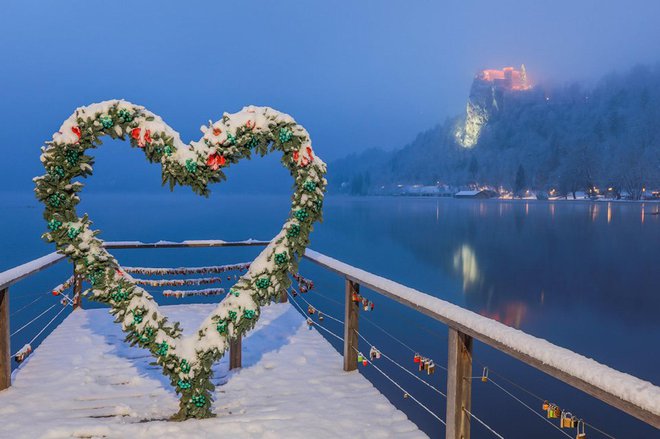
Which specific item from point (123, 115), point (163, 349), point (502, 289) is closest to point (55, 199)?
point (123, 115)

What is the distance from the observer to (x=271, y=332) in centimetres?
655

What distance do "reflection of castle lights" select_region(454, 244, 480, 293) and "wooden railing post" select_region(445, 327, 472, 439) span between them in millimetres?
21984

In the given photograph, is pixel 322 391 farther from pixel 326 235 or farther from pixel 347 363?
pixel 326 235

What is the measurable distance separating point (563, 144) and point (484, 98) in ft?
127

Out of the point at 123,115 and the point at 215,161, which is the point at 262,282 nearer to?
the point at 215,161

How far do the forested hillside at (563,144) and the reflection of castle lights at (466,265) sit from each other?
81.8 metres

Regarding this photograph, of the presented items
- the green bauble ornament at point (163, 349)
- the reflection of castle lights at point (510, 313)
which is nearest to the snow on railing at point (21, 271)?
the green bauble ornament at point (163, 349)

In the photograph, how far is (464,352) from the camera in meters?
3.02

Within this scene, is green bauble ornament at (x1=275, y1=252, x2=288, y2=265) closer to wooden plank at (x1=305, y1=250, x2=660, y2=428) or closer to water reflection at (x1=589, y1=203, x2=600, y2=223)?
wooden plank at (x1=305, y1=250, x2=660, y2=428)

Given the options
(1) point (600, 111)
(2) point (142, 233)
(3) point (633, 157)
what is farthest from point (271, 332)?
(1) point (600, 111)

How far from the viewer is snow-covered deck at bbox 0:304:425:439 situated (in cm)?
369

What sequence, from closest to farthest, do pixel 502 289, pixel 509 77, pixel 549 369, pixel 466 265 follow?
pixel 549 369
pixel 502 289
pixel 466 265
pixel 509 77

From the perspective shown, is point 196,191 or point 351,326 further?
point 351,326

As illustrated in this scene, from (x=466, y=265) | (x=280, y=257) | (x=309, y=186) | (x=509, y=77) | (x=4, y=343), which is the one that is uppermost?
(x=509, y=77)
